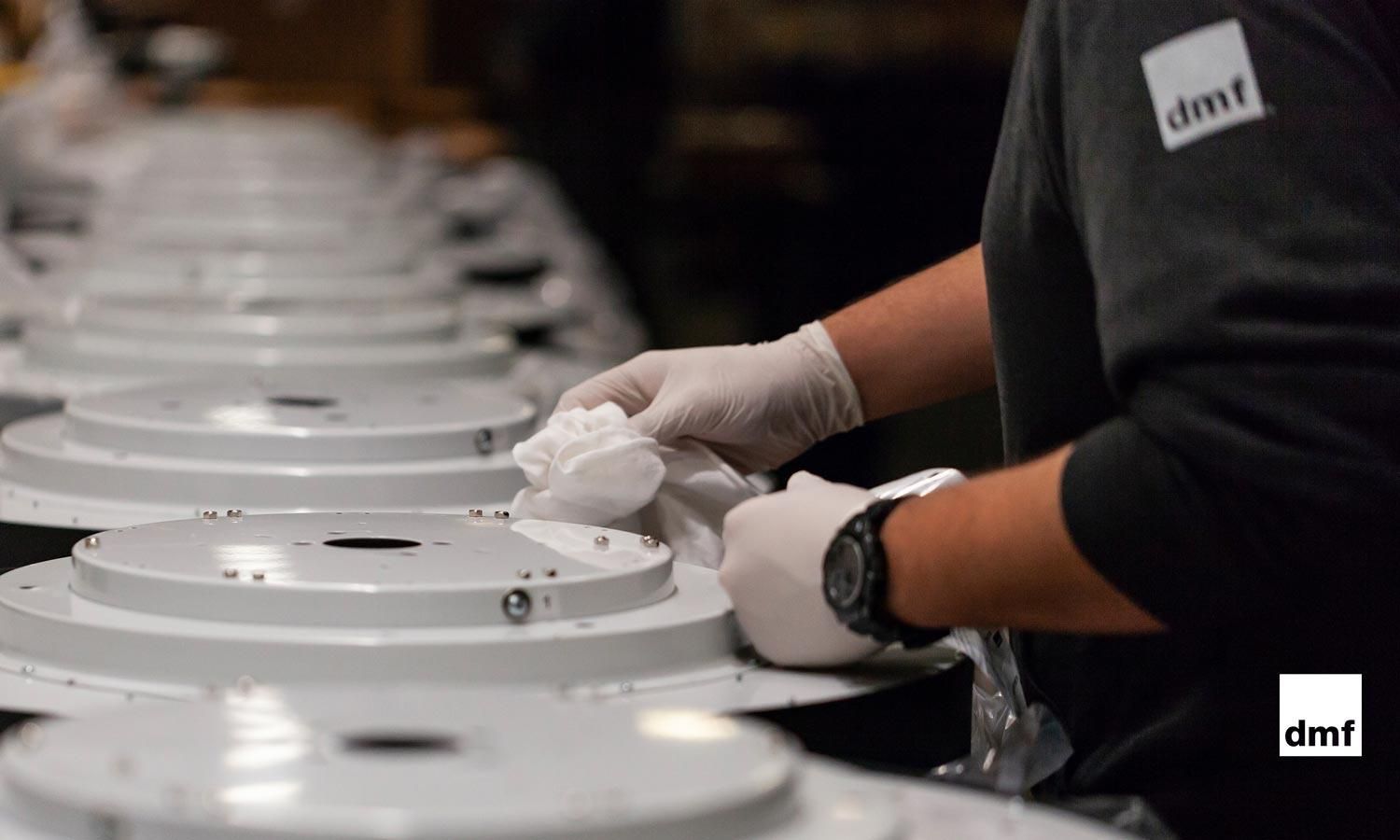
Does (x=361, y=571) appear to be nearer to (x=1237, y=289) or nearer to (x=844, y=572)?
(x=844, y=572)

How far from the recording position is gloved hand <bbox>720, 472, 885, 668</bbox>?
1.38 m

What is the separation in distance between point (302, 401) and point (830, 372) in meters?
0.63

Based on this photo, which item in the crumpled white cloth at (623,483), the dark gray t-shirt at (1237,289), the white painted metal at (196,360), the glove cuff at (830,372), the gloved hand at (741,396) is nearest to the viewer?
the dark gray t-shirt at (1237,289)

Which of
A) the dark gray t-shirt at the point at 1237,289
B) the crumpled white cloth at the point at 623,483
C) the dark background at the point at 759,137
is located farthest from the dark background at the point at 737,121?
the dark gray t-shirt at the point at 1237,289

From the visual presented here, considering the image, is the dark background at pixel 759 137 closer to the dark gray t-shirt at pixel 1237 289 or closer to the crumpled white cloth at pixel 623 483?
the crumpled white cloth at pixel 623 483

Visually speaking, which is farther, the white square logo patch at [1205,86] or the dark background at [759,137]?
the dark background at [759,137]

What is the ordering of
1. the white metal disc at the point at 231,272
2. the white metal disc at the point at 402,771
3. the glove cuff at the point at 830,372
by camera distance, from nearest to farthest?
the white metal disc at the point at 402,771 → the glove cuff at the point at 830,372 → the white metal disc at the point at 231,272

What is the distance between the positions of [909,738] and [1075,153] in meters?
0.47

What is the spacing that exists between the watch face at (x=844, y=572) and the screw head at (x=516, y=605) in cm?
23

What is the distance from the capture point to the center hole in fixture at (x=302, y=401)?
2074 mm

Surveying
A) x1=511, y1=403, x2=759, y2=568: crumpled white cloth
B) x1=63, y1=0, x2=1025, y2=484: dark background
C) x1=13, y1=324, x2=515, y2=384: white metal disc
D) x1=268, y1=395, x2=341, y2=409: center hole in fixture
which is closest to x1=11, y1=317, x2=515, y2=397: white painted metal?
x1=13, y1=324, x2=515, y2=384: white metal disc

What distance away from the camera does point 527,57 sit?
967cm

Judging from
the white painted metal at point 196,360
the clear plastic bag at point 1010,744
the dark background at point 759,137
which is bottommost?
the clear plastic bag at point 1010,744

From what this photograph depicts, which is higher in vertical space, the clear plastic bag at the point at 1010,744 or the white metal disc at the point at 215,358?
the white metal disc at the point at 215,358
